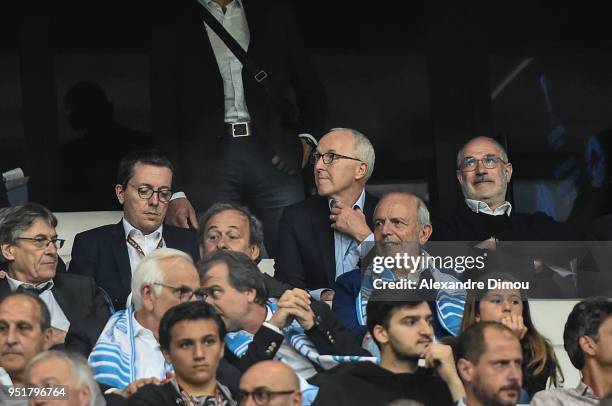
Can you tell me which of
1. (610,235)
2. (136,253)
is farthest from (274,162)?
(610,235)

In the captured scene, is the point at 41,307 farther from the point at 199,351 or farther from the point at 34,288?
the point at 199,351

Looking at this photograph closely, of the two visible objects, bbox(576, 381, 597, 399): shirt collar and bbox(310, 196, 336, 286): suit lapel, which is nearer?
bbox(576, 381, 597, 399): shirt collar

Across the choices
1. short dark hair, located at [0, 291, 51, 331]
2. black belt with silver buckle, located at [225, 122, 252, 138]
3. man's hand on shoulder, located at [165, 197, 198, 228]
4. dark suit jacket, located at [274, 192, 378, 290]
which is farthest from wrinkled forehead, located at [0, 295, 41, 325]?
black belt with silver buckle, located at [225, 122, 252, 138]

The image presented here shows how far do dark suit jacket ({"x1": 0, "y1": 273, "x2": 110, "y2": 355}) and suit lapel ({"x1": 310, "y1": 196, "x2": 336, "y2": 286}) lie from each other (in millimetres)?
1086

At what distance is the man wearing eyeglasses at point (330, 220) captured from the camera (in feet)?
27.3

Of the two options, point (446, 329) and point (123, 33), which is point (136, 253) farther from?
point (123, 33)

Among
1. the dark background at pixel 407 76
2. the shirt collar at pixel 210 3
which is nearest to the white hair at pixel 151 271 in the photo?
the shirt collar at pixel 210 3

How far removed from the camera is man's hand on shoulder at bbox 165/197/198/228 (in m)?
8.67

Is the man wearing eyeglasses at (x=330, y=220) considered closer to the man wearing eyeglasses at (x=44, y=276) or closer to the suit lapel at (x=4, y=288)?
the man wearing eyeglasses at (x=44, y=276)

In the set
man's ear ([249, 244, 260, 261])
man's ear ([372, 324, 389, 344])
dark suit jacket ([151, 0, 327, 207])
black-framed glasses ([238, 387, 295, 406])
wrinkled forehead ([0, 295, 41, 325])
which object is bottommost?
black-framed glasses ([238, 387, 295, 406])

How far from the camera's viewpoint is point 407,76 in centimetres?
1017

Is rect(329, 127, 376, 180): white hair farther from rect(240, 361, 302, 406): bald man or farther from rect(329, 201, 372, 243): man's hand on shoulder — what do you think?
rect(240, 361, 302, 406): bald man

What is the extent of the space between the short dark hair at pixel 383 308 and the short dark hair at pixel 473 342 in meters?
0.25

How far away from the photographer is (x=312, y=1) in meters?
10.0
